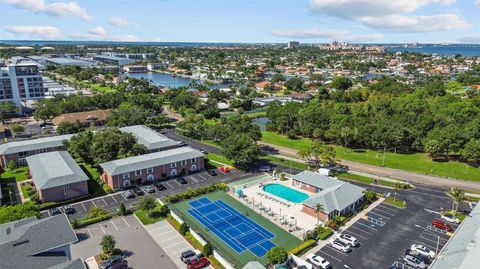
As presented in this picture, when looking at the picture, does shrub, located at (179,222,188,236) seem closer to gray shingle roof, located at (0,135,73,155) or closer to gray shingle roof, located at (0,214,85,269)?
gray shingle roof, located at (0,214,85,269)

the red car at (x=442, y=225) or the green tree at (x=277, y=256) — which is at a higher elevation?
the green tree at (x=277, y=256)

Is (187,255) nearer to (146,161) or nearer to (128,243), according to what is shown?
(128,243)

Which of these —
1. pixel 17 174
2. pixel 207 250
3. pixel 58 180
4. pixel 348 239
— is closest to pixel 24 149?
pixel 17 174

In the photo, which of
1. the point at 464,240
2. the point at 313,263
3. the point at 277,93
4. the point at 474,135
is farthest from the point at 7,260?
the point at 277,93

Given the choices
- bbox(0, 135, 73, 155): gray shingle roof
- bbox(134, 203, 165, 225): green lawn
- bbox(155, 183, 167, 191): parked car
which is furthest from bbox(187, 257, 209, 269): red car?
bbox(0, 135, 73, 155): gray shingle roof

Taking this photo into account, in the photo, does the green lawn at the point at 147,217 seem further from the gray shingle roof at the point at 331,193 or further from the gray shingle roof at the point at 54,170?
the gray shingle roof at the point at 331,193

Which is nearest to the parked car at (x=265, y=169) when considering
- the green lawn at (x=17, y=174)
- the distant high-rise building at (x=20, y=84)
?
the green lawn at (x=17, y=174)
